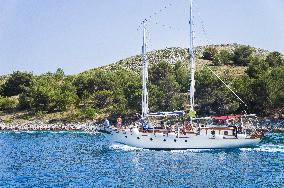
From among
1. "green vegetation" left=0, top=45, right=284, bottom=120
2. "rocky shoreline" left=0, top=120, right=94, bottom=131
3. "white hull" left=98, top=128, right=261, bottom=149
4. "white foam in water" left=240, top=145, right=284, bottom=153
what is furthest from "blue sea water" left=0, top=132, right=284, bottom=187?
A: "rocky shoreline" left=0, top=120, right=94, bottom=131

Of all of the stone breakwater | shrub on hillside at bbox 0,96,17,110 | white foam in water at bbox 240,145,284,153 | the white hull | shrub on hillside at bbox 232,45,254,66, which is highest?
shrub on hillside at bbox 232,45,254,66

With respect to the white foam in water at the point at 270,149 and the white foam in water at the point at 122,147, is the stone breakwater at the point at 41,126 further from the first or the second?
the white foam in water at the point at 270,149

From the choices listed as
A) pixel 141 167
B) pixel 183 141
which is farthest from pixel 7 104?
pixel 141 167

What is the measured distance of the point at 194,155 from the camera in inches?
2714

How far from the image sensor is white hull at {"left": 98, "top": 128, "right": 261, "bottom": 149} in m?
74.1

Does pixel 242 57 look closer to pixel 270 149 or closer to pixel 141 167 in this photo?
pixel 270 149

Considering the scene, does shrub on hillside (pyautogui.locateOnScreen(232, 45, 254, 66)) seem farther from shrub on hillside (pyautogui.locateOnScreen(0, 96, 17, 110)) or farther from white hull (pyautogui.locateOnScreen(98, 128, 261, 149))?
white hull (pyautogui.locateOnScreen(98, 128, 261, 149))

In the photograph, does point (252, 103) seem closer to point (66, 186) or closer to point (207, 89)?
point (207, 89)

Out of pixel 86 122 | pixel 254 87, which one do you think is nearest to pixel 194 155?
pixel 254 87

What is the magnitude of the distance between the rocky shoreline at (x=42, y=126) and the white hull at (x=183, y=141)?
2417 inches

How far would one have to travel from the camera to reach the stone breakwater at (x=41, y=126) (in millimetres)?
139375

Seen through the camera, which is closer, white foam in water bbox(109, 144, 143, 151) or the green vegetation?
white foam in water bbox(109, 144, 143, 151)

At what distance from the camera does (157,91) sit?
13775 cm

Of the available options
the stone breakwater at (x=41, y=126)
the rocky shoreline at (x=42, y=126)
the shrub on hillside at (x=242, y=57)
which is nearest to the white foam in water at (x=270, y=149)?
the rocky shoreline at (x=42, y=126)
